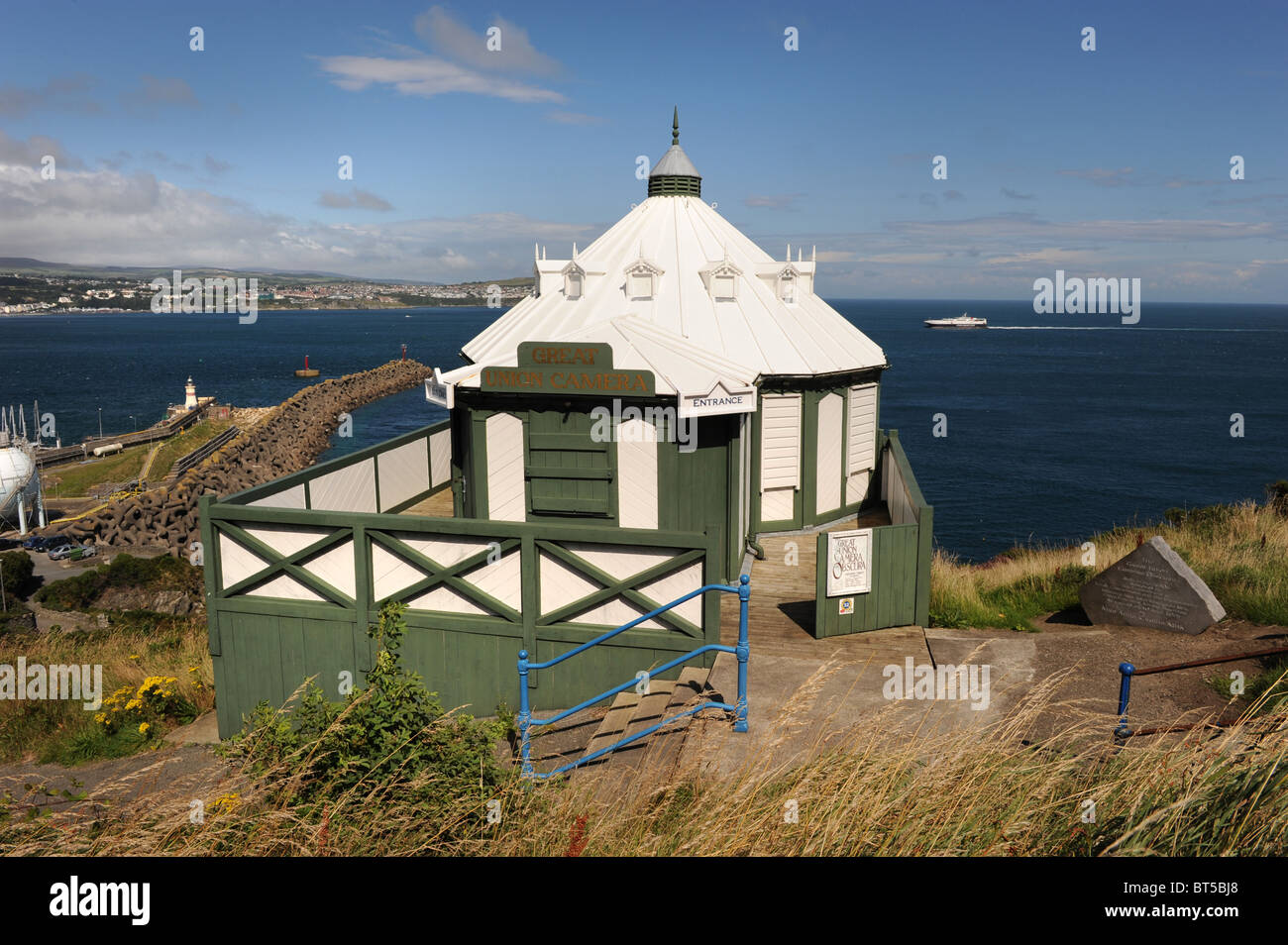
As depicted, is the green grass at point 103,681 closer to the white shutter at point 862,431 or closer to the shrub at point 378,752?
the shrub at point 378,752

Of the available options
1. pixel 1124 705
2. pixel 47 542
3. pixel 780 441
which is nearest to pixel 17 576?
pixel 47 542

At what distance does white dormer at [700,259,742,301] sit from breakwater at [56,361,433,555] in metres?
18.3

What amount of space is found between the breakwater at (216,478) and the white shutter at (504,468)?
17.2 metres

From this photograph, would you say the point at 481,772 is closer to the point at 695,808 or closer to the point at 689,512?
the point at 695,808

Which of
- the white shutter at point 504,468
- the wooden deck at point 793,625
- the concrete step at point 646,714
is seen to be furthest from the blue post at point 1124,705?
the white shutter at point 504,468

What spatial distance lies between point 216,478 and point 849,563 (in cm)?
4257

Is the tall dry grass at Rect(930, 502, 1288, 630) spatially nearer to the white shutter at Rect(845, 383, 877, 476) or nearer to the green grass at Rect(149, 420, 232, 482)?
the white shutter at Rect(845, 383, 877, 476)

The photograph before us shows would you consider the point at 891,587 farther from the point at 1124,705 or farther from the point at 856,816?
the point at 856,816

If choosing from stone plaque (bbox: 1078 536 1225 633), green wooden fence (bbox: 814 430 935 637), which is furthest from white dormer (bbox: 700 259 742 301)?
stone plaque (bbox: 1078 536 1225 633)

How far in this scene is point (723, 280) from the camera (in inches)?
691

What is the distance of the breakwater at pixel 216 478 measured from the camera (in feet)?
134

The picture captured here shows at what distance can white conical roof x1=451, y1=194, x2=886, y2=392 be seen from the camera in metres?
16.8
